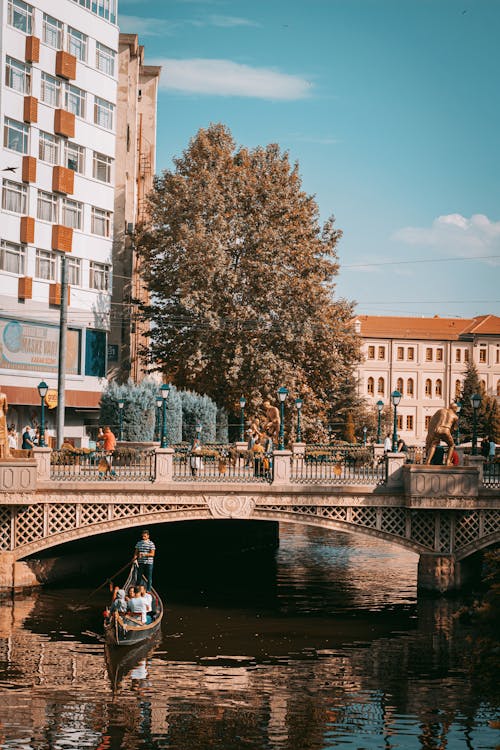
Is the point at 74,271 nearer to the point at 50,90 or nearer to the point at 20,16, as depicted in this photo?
the point at 50,90

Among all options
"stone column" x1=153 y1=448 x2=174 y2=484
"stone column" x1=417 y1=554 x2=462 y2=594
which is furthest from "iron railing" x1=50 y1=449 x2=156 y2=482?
"stone column" x1=417 y1=554 x2=462 y2=594

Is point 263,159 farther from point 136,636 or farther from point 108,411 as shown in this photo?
point 136,636

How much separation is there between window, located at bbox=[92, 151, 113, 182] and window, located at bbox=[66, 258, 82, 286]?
4.85m

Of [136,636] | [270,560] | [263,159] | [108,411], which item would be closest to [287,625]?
[136,636]

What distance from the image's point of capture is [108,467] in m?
39.9

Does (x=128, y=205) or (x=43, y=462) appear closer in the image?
(x=43, y=462)

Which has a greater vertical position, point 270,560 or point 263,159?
point 263,159

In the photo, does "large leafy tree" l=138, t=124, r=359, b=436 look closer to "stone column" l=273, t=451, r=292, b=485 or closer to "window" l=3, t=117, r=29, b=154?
"window" l=3, t=117, r=29, b=154

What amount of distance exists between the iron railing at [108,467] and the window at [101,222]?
25.5 meters

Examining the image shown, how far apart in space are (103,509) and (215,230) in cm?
2891

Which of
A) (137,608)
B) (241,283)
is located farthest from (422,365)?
(137,608)

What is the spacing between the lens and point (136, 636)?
32750 mm

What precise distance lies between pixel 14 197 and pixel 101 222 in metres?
7.76

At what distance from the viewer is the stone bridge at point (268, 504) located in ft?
128
